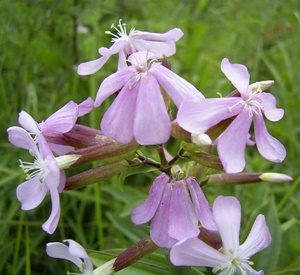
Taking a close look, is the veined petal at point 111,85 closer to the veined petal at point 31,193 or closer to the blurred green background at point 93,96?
the veined petal at point 31,193

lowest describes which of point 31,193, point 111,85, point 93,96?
point 31,193

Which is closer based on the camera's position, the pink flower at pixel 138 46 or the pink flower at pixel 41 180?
the pink flower at pixel 41 180

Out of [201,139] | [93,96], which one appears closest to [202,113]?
[201,139]

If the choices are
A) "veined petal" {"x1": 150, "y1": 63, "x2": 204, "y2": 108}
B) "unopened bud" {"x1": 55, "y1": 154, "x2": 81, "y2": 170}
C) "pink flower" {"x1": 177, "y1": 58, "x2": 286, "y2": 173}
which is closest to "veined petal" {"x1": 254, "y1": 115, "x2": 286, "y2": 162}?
"pink flower" {"x1": 177, "y1": 58, "x2": 286, "y2": 173}

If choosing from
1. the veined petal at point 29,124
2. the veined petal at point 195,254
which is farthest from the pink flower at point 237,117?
the veined petal at point 29,124

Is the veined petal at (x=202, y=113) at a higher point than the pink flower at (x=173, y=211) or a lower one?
higher

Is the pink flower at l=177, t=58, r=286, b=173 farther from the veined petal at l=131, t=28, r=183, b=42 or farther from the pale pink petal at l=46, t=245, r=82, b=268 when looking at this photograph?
the pale pink petal at l=46, t=245, r=82, b=268

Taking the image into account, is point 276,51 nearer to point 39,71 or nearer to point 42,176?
point 39,71

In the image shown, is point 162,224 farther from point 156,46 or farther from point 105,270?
point 156,46
